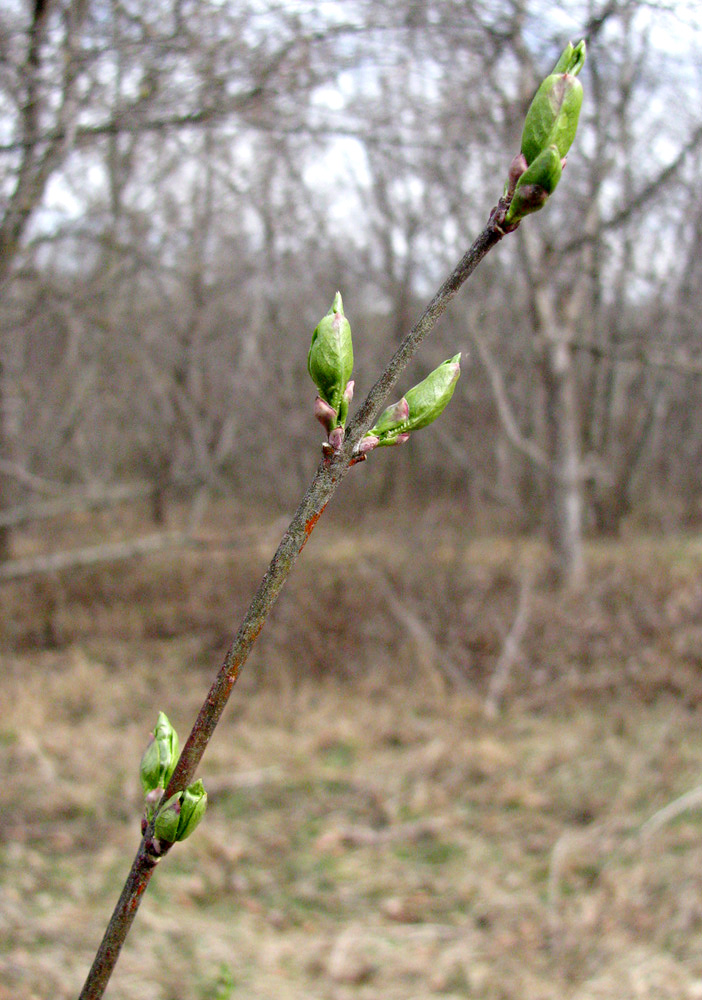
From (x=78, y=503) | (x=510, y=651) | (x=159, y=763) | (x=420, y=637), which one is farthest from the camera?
(x=420, y=637)

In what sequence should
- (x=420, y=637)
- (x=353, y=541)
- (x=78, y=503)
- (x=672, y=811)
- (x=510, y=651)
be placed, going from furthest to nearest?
(x=353, y=541) < (x=420, y=637) < (x=510, y=651) < (x=78, y=503) < (x=672, y=811)

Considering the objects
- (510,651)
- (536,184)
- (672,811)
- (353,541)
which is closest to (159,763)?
(536,184)

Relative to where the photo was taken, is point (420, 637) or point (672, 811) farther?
point (420, 637)

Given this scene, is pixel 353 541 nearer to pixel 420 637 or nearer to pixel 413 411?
pixel 420 637

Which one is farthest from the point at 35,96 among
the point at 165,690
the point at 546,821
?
the point at 165,690

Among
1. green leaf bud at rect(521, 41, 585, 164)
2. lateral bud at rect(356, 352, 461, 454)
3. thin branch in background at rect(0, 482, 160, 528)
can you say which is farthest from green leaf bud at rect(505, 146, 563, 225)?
thin branch in background at rect(0, 482, 160, 528)

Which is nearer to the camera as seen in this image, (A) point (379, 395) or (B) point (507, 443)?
(A) point (379, 395)

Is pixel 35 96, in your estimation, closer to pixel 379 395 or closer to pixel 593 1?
pixel 593 1
